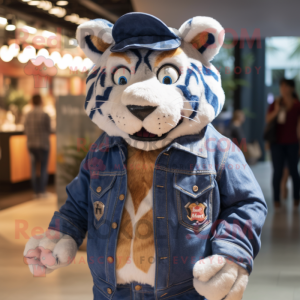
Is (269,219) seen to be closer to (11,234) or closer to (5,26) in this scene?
(11,234)

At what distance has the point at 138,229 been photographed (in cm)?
121

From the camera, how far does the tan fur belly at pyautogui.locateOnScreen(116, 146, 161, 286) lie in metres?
1.20

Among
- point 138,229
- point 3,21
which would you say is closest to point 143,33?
point 138,229

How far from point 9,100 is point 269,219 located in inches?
223

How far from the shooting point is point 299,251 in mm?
3434

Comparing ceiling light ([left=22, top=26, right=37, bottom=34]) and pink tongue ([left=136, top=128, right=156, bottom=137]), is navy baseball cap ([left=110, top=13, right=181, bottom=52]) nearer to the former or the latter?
pink tongue ([left=136, top=128, right=156, bottom=137])

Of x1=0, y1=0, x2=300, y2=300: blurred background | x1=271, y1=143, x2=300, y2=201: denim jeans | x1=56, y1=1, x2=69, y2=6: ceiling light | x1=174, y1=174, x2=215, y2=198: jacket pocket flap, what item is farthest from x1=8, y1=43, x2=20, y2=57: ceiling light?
x1=174, y1=174, x2=215, y2=198: jacket pocket flap

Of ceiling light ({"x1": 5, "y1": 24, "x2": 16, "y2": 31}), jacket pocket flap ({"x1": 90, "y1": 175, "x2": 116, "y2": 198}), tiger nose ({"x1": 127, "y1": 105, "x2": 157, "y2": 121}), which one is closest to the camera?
tiger nose ({"x1": 127, "y1": 105, "x2": 157, "y2": 121})

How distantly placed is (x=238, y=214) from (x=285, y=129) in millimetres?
3780

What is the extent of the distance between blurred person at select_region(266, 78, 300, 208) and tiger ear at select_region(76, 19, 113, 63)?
12.6 feet

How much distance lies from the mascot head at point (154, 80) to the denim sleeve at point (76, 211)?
22 cm

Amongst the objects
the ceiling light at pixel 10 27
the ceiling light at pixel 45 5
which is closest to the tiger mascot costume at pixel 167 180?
the ceiling light at pixel 45 5

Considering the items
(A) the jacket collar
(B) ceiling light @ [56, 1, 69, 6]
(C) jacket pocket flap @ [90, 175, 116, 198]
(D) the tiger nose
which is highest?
(B) ceiling light @ [56, 1, 69, 6]

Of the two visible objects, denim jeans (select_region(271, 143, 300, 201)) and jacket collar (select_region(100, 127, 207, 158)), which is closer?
jacket collar (select_region(100, 127, 207, 158))
